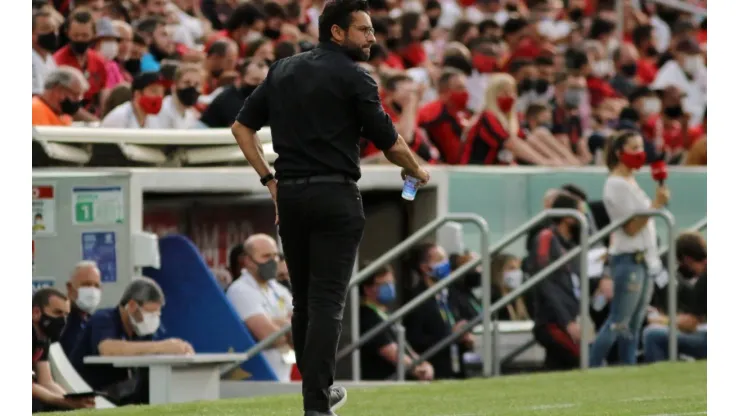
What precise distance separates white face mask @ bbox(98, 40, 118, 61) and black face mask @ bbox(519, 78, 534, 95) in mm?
5581

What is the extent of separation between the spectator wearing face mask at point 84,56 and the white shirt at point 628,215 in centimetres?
392

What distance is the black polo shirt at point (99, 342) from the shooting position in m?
11.6

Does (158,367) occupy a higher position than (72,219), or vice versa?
(72,219)

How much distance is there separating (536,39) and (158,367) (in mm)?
10512

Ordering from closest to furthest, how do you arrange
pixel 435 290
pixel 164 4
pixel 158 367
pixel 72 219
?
pixel 158 367
pixel 72 219
pixel 435 290
pixel 164 4

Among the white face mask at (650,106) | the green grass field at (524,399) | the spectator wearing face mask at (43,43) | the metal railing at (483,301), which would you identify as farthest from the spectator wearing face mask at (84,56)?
the white face mask at (650,106)

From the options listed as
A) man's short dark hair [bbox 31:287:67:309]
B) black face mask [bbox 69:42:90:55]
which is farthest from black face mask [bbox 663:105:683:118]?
man's short dark hair [bbox 31:287:67:309]

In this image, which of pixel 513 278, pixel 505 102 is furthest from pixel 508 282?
pixel 505 102

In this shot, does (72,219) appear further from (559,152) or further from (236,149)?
(559,152)

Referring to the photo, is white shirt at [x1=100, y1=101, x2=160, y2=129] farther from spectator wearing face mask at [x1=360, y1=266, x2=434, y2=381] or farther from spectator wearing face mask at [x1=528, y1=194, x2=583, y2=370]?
spectator wearing face mask at [x1=528, y1=194, x2=583, y2=370]

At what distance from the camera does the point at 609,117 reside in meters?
20.2

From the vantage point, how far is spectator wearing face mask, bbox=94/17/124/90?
14953 millimetres

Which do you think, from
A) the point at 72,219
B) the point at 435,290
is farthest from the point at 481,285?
the point at 72,219

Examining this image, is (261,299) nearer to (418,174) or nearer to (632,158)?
(632,158)
